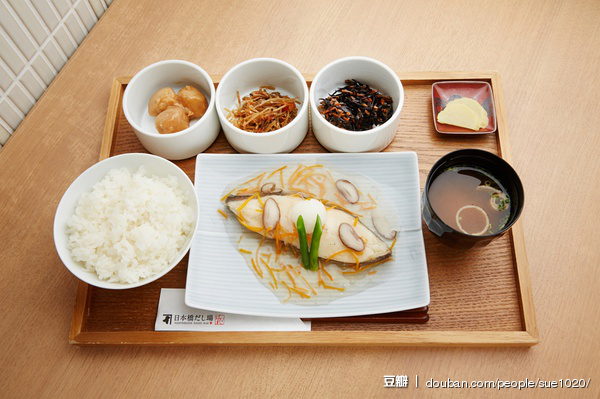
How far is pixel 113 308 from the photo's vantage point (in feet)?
4.58

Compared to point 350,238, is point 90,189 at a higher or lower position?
higher

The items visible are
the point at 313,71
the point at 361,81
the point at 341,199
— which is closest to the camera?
the point at 341,199

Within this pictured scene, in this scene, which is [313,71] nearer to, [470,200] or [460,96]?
[460,96]

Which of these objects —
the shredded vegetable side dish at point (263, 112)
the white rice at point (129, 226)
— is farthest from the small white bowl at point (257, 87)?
the white rice at point (129, 226)

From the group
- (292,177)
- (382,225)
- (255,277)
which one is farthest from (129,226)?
(382,225)

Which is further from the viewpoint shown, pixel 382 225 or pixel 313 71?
pixel 313 71

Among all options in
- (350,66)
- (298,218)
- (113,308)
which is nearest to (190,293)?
(113,308)

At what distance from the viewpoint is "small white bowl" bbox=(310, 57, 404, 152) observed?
4.68ft

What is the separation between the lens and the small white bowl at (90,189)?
4.22ft

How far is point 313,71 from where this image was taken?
1.75 metres

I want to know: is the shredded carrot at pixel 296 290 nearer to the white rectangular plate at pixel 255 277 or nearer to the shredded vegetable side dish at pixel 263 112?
the white rectangular plate at pixel 255 277

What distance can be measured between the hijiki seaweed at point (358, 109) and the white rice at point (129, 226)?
57 cm

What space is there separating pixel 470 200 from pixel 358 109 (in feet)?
1.55

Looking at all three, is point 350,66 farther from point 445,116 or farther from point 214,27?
point 214,27
